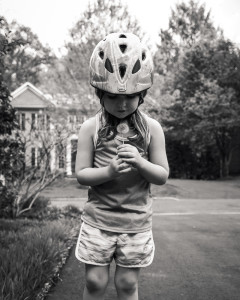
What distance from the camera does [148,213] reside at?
212cm

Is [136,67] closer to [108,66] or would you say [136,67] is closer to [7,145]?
[108,66]

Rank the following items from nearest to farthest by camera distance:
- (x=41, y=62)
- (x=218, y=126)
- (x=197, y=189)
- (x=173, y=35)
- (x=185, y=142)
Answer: (x=197, y=189) < (x=218, y=126) < (x=185, y=142) < (x=173, y=35) < (x=41, y=62)

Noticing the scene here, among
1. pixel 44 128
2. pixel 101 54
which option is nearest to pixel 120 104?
pixel 101 54

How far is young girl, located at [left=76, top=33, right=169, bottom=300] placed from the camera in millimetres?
1945

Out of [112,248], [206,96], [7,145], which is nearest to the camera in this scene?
[112,248]

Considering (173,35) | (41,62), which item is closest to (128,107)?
(173,35)

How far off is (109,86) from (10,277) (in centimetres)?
178

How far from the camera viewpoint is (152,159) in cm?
213

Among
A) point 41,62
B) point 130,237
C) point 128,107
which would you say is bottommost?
point 130,237

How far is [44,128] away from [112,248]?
6.71 m

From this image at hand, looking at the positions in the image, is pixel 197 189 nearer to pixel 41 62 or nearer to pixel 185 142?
pixel 185 142

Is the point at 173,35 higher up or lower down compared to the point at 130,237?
higher up

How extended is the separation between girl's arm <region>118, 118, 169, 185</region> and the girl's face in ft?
0.65

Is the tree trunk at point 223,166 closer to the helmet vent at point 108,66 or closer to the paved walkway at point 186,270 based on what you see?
the paved walkway at point 186,270
